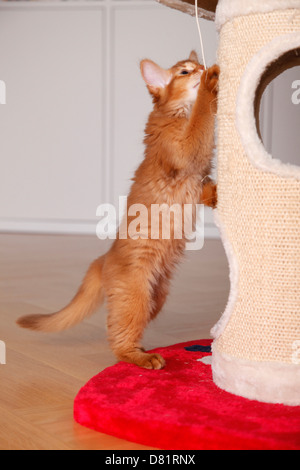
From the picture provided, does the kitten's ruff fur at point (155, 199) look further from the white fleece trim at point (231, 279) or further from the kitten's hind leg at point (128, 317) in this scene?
the white fleece trim at point (231, 279)

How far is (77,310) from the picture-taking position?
1780mm

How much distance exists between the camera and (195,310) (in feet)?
7.85

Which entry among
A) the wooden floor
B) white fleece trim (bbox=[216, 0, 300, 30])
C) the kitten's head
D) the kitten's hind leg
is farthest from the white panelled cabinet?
white fleece trim (bbox=[216, 0, 300, 30])

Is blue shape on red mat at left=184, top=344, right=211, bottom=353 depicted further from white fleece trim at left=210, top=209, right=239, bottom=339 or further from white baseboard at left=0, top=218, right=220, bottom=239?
white baseboard at left=0, top=218, right=220, bottom=239

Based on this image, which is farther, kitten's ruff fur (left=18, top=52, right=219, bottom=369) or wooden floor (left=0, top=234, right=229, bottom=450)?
kitten's ruff fur (left=18, top=52, right=219, bottom=369)

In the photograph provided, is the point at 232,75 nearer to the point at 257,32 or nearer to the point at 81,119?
the point at 257,32

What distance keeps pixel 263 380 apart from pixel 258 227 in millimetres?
329

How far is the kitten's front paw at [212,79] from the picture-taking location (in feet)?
5.05

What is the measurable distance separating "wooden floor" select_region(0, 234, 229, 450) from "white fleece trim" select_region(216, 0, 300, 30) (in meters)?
0.92

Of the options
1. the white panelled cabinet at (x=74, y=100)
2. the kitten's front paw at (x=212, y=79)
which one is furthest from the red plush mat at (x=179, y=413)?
the white panelled cabinet at (x=74, y=100)

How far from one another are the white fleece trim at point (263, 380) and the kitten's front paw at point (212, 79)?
66cm

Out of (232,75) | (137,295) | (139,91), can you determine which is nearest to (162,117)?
(232,75)

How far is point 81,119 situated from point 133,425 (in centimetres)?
383

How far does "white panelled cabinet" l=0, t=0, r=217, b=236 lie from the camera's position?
4.68 metres
